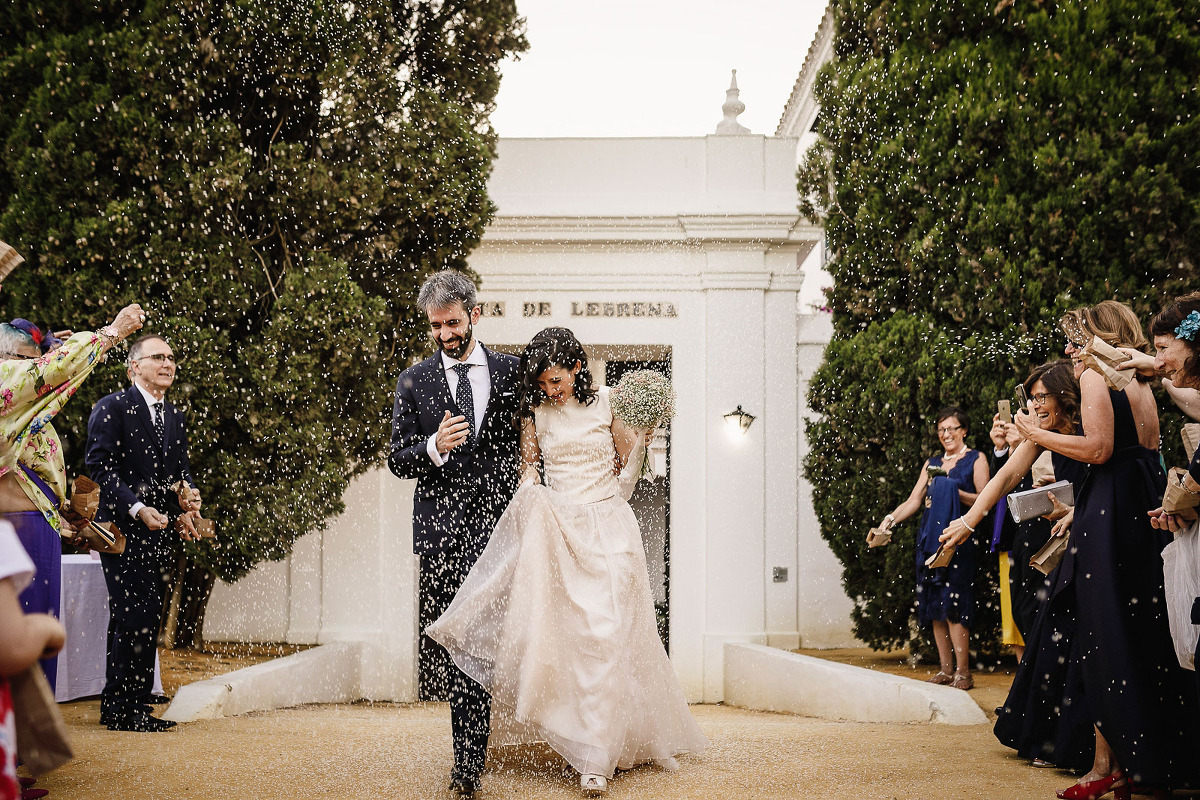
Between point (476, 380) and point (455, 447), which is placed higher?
point (476, 380)

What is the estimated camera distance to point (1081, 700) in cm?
402

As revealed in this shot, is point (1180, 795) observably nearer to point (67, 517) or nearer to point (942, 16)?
point (67, 517)

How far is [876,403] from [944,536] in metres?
4.01

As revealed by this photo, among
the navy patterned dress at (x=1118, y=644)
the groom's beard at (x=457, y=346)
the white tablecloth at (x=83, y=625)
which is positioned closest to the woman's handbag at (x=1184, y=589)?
the navy patterned dress at (x=1118, y=644)

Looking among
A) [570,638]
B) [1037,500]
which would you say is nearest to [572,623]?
[570,638]

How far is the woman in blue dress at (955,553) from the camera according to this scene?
6879mm

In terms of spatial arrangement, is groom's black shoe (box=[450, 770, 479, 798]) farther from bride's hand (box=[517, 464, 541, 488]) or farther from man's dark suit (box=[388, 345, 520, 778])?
bride's hand (box=[517, 464, 541, 488])

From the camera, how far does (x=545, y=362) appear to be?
14.3 feet

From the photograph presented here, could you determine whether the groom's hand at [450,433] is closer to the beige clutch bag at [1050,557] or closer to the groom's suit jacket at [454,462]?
the groom's suit jacket at [454,462]

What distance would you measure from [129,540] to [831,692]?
16.1ft

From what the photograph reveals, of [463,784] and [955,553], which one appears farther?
[955,553]

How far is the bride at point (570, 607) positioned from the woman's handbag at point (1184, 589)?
2009mm

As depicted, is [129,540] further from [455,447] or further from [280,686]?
[280,686]

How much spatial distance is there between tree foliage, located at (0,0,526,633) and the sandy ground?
2741 mm
